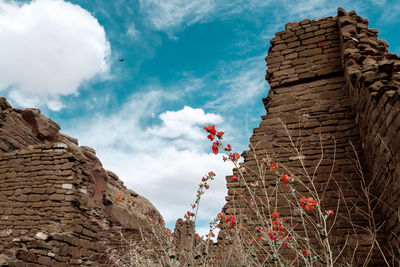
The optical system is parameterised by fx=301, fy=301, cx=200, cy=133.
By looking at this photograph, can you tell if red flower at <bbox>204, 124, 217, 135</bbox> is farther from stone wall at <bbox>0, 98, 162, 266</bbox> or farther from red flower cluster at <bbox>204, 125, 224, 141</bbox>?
stone wall at <bbox>0, 98, 162, 266</bbox>

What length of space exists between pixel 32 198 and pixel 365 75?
6.72m

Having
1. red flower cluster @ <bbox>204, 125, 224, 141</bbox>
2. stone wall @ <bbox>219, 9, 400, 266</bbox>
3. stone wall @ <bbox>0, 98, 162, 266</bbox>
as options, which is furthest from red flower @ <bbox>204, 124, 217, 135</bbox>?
stone wall @ <bbox>0, 98, 162, 266</bbox>

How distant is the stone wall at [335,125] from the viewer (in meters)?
3.09

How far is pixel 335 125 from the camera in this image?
4.38 metres

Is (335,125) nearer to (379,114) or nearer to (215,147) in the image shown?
(379,114)

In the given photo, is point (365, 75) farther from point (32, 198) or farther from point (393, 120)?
point (32, 198)

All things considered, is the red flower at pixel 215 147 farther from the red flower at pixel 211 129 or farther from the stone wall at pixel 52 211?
the stone wall at pixel 52 211

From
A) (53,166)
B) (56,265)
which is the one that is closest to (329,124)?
(56,265)

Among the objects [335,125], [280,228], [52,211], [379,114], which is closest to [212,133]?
[280,228]

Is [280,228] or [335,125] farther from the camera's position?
[335,125]

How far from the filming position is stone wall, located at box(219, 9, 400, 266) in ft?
10.1

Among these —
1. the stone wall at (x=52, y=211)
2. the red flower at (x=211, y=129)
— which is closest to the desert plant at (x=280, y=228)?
the red flower at (x=211, y=129)

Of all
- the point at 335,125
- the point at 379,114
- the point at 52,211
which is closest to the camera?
the point at 379,114

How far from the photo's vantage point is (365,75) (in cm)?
337
